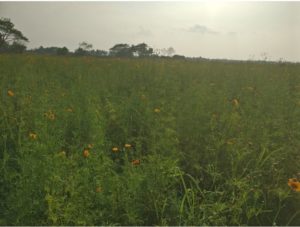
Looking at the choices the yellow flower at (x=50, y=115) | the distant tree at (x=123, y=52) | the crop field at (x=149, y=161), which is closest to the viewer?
the crop field at (x=149, y=161)

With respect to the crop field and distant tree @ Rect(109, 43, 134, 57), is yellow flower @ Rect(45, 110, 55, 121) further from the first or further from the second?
distant tree @ Rect(109, 43, 134, 57)

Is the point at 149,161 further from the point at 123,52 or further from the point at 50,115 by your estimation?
the point at 123,52

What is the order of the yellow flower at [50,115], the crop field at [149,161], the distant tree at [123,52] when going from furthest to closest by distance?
the distant tree at [123,52], the yellow flower at [50,115], the crop field at [149,161]

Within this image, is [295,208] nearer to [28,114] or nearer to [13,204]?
[13,204]

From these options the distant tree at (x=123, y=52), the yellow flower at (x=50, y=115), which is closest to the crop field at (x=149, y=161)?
the yellow flower at (x=50, y=115)

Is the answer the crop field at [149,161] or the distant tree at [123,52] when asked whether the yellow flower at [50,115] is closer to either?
the crop field at [149,161]

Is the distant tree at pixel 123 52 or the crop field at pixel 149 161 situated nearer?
the crop field at pixel 149 161

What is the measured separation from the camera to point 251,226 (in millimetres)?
2008

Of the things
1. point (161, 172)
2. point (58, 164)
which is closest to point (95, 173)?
point (58, 164)

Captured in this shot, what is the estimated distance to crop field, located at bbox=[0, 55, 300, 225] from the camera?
186cm

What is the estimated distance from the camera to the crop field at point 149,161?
1.86 meters

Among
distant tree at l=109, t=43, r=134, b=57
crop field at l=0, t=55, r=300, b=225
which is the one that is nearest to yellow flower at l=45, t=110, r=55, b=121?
crop field at l=0, t=55, r=300, b=225

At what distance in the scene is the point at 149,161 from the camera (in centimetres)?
212

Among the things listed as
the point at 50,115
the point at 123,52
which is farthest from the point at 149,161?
the point at 123,52
